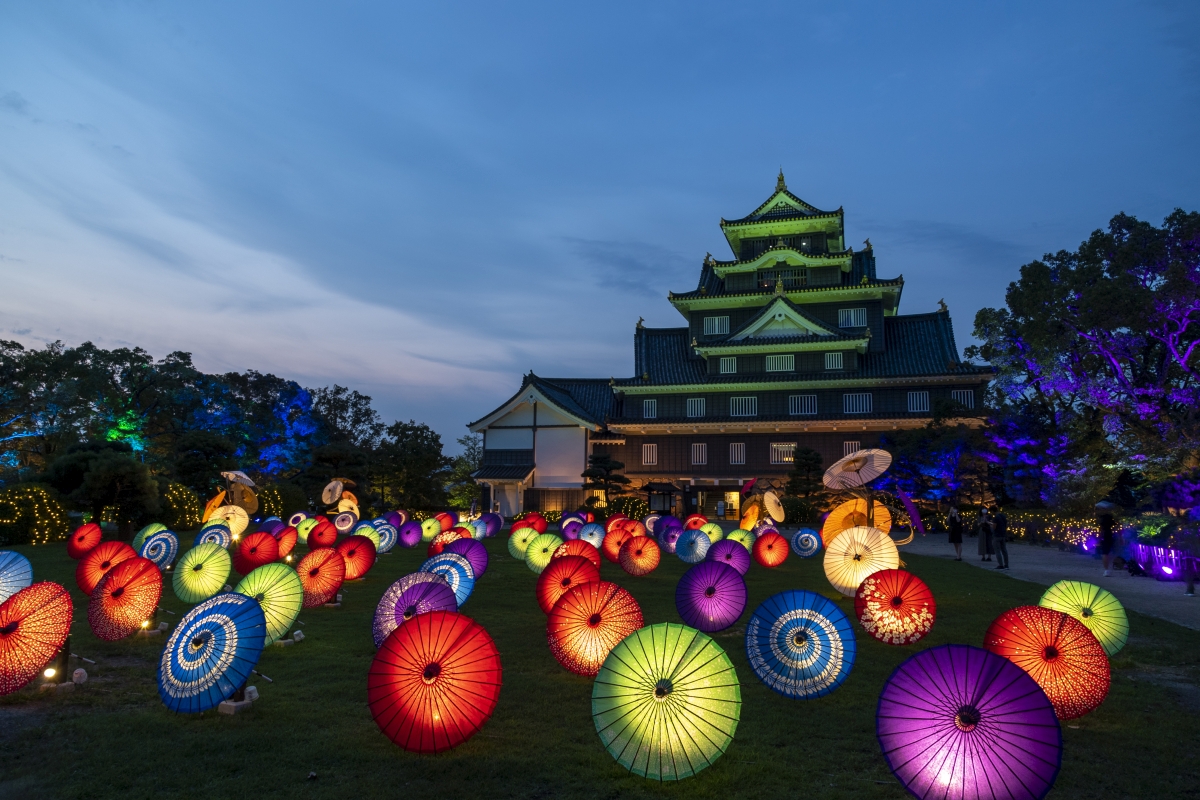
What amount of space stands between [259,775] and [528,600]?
8.57 m

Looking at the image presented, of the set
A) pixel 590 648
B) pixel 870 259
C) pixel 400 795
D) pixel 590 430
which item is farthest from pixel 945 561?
pixel 870 259

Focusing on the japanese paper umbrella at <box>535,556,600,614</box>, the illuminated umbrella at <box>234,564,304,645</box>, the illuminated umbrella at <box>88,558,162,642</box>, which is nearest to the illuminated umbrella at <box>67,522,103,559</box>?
the illuminated umbrella at <box>88,558,162,642</box>

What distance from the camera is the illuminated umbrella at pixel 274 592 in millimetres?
8602

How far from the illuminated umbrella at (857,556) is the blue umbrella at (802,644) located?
4899mm

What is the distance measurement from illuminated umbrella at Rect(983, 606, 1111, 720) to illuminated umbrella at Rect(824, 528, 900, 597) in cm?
524

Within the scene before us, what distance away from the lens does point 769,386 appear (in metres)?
39.2

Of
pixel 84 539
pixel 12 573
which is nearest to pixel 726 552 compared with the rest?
pixel 12 573

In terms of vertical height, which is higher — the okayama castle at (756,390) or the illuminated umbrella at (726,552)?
the okayama castle at (756,390)

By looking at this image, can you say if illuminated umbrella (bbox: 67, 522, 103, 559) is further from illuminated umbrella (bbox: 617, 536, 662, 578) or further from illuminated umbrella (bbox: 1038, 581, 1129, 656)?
illuminated umbrella (bbox: 1038, 581, 1129, 656)

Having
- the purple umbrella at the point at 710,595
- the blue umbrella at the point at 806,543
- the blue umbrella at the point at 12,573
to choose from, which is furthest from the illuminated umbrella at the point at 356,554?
the blue umbrella at the point at 806,543

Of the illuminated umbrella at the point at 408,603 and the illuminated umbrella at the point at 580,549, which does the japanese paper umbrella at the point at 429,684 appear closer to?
the illuminated umbrella at the point at 408,603

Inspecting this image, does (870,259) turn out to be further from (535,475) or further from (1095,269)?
(535,475)

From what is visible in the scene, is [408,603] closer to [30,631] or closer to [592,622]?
[592,622]

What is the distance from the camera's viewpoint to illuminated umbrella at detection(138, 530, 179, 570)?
1436 centimetres
